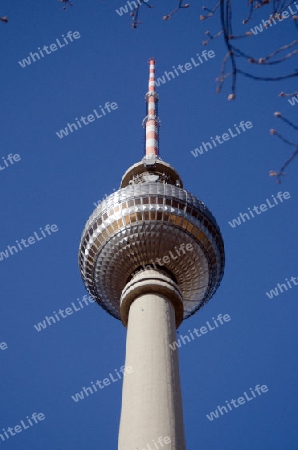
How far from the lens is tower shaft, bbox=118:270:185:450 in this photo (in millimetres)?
18219

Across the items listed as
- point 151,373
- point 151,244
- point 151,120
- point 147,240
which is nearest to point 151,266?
point 151,244

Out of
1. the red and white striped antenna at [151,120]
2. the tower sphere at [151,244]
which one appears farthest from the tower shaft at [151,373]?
the red and white striped antenna at [151,120]

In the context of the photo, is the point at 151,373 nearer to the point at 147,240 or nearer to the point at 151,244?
the point at 151,244

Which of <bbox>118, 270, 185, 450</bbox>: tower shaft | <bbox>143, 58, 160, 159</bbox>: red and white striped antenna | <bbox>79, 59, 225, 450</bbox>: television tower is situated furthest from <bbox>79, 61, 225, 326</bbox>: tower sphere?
<bbox>143, 58, 160, 159</bbox>: red and white striped antenna

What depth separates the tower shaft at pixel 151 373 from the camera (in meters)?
18.2

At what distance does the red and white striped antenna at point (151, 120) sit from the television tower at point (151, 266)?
4592 mm

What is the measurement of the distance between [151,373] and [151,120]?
2360 centimetres

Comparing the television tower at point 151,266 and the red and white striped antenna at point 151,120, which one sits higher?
the red and white striped antenna at point 151,120

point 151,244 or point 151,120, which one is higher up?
point 151,120

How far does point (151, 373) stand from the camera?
20.2 m

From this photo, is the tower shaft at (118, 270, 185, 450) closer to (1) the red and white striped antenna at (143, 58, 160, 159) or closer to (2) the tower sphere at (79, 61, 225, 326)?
(2) the tower sphere at (79, 61, 225, 326)

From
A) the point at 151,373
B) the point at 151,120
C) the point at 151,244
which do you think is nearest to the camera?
the point at 151,373

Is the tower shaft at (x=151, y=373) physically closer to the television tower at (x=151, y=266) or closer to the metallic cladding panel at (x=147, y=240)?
the television tower at (x=151, y=266)

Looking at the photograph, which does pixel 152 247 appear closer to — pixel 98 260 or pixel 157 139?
pixel 98 260
